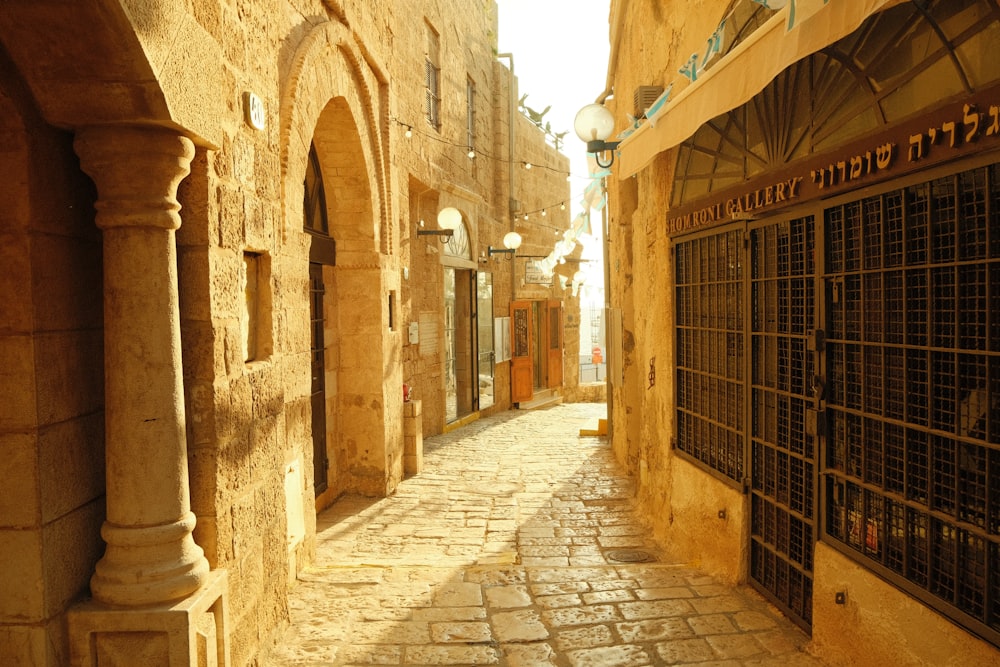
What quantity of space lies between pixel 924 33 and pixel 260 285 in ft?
10.4

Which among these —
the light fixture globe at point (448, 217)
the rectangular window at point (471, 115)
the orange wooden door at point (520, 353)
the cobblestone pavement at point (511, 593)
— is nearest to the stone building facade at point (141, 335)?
the cobblestone pavement at point (511, 593)

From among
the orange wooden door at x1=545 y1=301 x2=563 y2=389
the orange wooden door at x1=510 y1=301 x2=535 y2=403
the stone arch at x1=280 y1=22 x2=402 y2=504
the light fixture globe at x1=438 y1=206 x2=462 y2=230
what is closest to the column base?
the stone arch at x1=280 y1=22 x2=402 y2=504

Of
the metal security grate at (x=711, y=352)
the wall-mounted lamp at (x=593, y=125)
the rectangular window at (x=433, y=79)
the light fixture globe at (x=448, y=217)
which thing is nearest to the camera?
the metal security grate at (x=711, y=352)

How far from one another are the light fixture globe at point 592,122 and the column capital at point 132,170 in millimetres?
4018

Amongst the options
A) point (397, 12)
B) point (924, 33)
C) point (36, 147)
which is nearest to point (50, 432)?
point (36, 147)

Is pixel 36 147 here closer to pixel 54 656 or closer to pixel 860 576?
pixel 54 656

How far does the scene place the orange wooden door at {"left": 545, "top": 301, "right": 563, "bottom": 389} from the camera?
1658 cm

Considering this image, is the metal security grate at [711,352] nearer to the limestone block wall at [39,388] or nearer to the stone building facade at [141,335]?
the stone building facade at [141,335]

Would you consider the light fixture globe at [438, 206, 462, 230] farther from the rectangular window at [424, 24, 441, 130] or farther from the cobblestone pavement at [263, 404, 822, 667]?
the cobblestone pavement at [263, 404, 822, 667]

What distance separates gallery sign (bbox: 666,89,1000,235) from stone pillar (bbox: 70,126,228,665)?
274 centimetres

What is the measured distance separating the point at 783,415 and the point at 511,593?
1964mm

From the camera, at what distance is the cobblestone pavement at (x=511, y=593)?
3.61 meters

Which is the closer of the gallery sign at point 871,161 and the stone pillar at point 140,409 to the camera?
the gallery sign at point 871,161

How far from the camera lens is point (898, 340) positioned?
118 inches
